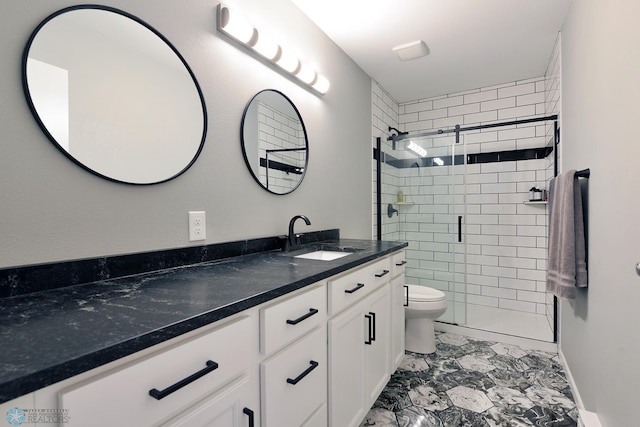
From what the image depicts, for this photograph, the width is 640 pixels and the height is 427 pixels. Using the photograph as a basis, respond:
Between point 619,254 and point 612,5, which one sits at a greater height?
point 612,5

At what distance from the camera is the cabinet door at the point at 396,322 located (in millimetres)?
1961

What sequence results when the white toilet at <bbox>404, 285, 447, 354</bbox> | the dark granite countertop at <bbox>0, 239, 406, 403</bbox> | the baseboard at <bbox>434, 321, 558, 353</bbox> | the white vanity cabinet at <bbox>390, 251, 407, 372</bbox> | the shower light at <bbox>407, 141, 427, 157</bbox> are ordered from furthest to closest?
the shower light at <bbox>407, 141, 427, 157</bbox>
the baseboard at <bbox>434, 321, 558, 353</bbox>
the white toilet at <bbox>404, 285, 447, 354</bbox>
the white vanity cabinet at <bbox>390, 251, 407, 372</bbox>
the dark granite countertop at <bbox>0, 239, 406, 403</bbox>

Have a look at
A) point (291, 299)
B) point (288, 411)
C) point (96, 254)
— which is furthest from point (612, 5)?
point (96, 254)

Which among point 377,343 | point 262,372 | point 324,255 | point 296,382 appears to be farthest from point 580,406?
point 262,372

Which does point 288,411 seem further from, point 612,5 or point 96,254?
point 612,5

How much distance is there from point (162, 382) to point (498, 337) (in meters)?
2.87

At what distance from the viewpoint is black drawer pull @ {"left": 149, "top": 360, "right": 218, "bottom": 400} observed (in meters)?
0.62

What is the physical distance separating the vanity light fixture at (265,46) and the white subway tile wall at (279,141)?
0.87 ft

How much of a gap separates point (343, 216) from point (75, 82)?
73.1 inches

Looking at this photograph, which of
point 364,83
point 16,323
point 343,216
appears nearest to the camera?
point 16,323

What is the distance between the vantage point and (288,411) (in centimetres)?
102

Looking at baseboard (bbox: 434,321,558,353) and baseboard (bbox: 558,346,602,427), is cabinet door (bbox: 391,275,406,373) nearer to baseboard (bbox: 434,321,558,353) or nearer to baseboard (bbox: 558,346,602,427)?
baseboard (bbox: 558,346,602,427)

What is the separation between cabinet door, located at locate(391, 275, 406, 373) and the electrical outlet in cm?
116

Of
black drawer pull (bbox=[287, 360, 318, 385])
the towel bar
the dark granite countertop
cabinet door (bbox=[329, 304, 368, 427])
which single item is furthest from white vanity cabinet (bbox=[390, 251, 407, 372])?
the towel bar
